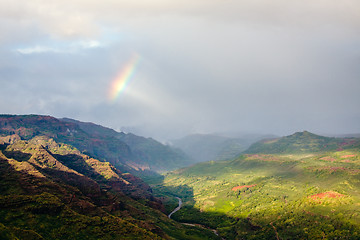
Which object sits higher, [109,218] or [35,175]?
[35,175]

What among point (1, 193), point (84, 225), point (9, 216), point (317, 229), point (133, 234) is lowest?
point (317, 229)

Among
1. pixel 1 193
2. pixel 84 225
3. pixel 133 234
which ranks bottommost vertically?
pixel 133 234

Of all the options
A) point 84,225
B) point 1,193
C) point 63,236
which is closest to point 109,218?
point 84,225

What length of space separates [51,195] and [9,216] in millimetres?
31989

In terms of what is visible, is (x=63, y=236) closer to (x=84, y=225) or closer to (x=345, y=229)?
(x=84, y=225)

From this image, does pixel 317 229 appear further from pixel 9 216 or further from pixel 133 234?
pixel 9 216

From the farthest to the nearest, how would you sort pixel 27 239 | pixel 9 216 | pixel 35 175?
1. pixel 35 175
2. pixel 9 216
3. pixel 27 239

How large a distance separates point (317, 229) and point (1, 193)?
238867 mm

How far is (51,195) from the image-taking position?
522 feet

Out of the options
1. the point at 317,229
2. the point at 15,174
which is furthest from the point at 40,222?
the point at 317,229

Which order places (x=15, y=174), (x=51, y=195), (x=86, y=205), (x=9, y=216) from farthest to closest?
(x=15, y=174), (x=86, y=205), (x=51, y=195), (x=9, y=216)

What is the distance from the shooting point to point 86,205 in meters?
170

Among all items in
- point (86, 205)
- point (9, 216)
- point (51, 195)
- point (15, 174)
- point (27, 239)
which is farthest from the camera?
Answer: point (15, 174)

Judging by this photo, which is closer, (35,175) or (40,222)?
(40,222)
